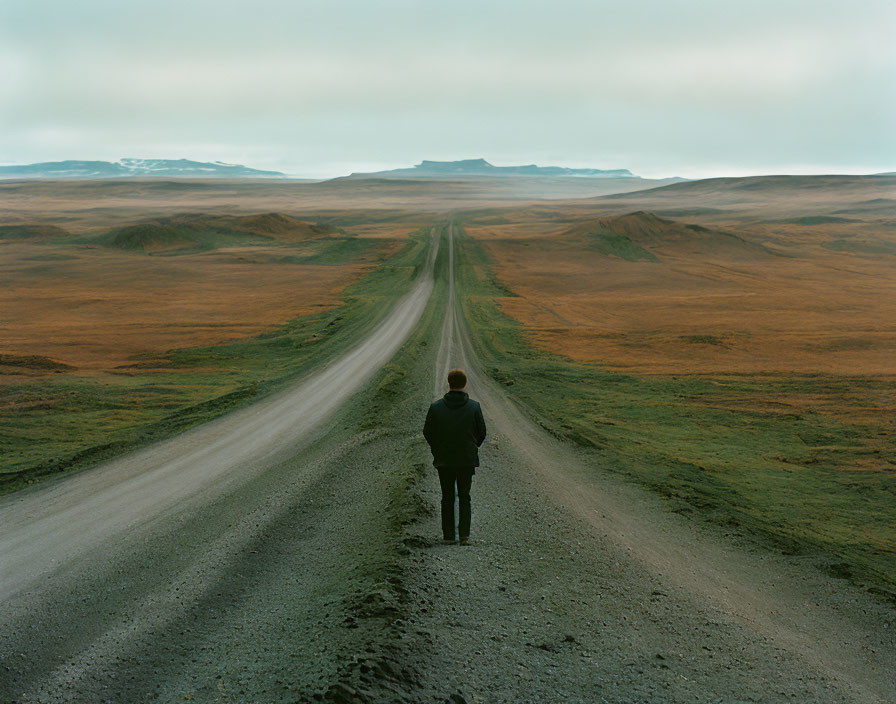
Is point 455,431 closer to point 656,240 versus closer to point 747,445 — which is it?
point 747,445

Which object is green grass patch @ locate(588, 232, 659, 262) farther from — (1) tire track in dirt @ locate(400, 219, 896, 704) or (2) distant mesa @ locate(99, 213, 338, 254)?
(1) tire track in dirt @ locate(400, 219, 896, 704)

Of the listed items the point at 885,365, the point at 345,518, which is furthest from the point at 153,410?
the point at 885,365

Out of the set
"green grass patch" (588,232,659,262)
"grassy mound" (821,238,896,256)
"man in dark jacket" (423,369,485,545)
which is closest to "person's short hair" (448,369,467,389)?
"man in dark jacket" (423,369,485,545)

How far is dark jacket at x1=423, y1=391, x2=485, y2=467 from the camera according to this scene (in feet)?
25.8

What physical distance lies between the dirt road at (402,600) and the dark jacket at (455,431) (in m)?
1.35

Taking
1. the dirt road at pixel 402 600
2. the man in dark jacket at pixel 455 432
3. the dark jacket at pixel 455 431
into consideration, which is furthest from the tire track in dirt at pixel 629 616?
the dark jacket at pixel 455 431

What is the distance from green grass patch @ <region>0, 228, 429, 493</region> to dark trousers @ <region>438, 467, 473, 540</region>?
8.99 metres

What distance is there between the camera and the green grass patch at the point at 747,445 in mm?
10695

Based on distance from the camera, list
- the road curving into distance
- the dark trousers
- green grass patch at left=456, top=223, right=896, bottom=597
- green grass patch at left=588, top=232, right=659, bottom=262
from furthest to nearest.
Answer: green grass patch at left=588, top=232, right=659, bottom=262, green grass patch at left=456, top=223, right=896, bottom=597, the road curving into distance, the dark trousers

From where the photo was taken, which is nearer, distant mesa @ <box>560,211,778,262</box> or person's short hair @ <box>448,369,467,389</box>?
person's short hair @ <box>448,369,467,389</box>

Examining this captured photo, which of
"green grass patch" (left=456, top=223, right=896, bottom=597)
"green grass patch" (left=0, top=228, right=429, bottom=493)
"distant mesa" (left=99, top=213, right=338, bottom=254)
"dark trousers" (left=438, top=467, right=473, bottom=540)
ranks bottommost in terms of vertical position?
"green grass patch" (left=456, top=223, right=896, bottom=597)

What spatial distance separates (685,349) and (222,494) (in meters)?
22.9

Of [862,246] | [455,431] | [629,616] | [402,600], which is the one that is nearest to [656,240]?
[862,246]

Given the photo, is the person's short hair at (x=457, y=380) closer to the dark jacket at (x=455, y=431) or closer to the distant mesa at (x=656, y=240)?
the dark jacket at (x=455, y=431)
